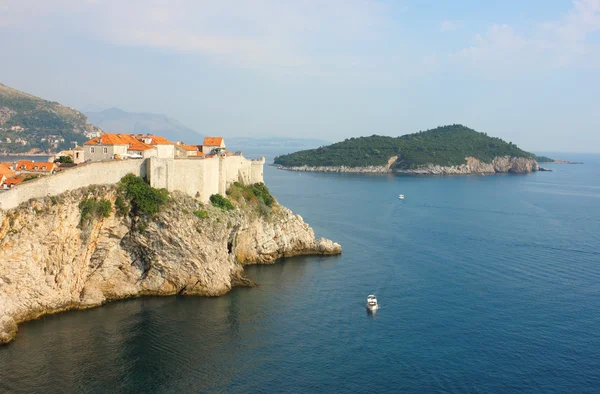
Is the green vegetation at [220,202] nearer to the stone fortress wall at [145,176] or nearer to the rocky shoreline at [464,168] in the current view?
the stone fortress wall at [145,176]

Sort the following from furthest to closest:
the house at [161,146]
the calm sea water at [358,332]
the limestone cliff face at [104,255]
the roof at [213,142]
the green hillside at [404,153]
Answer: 1. the green hillside at [404,153]
2. the roof at [213,142]
3. the house at [161,146]
4. the limestone cliff face at [104,255]
5. the calm sea water at [358,332]

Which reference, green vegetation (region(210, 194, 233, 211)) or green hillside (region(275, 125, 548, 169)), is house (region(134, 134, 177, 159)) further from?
→ green hillside (region(275, 125, 548, 169))

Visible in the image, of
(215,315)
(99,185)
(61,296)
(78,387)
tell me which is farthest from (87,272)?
(78,387)

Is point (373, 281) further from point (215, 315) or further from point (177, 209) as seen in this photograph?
point (177, 209)

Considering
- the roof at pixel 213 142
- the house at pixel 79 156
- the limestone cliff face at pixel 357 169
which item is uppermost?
the roof at pixel 213 142

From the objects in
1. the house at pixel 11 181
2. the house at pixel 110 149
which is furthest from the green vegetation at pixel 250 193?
the house at pixel 11 181

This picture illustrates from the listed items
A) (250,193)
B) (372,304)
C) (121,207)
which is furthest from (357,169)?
(121,207)
